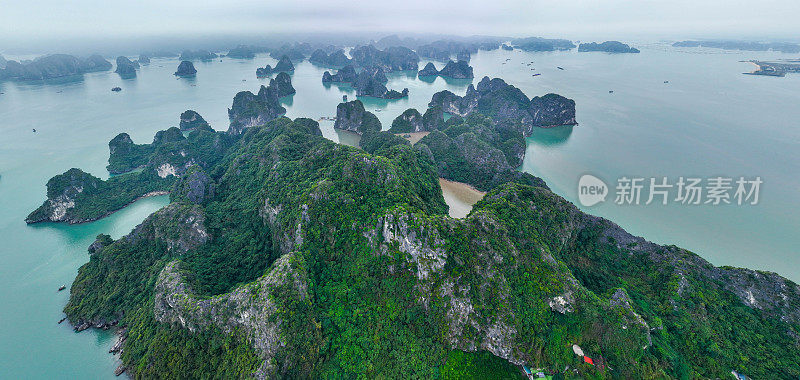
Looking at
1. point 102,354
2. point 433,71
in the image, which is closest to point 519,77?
point 433,71

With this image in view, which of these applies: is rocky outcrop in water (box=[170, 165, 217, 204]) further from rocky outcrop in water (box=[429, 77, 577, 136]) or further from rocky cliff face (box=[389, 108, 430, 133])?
rocky outcrop in water (box=[429, 77, 577, 136])

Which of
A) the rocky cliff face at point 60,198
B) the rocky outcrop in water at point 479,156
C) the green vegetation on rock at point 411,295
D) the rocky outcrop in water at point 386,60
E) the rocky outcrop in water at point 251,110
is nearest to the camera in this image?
the green vegetation on rock at point 411,295

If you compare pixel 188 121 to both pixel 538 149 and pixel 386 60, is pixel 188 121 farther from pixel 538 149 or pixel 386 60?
pixel 386 60

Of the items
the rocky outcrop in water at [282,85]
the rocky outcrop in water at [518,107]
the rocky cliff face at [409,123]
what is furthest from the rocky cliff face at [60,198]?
the rocky outcrop in water at [282,85]

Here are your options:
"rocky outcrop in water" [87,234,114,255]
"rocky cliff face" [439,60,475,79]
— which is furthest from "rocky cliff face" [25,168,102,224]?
"rocky cliff face" [439,60,475,79]

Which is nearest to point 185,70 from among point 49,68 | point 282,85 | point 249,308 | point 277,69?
point 277,69

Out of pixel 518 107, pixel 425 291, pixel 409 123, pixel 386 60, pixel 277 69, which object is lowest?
pixel 425 291

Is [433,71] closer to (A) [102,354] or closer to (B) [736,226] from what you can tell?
(B) [736,226]

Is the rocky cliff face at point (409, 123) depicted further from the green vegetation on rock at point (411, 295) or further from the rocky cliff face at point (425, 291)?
the rocky cliff face at point (425, 291)
